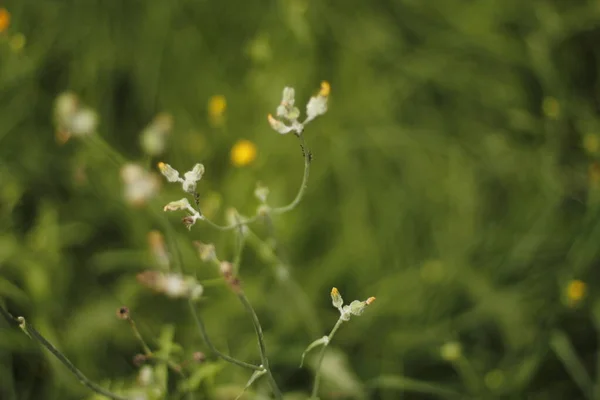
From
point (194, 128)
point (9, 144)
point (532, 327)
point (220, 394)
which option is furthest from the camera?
point (194, 128)

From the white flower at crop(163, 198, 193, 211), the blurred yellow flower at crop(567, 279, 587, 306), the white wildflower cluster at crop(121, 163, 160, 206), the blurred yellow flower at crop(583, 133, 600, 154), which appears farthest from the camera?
the blurred yellow flower at crop(583, 133, 600, 154)

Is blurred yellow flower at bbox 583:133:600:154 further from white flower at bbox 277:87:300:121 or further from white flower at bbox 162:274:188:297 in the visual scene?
white flower at bbox 162:274:188:297

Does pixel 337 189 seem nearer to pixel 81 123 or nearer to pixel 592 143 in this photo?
pixel 592 143

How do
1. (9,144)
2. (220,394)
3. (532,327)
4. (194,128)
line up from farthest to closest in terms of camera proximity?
(194,128), (9,144), (532,327), (220,394)

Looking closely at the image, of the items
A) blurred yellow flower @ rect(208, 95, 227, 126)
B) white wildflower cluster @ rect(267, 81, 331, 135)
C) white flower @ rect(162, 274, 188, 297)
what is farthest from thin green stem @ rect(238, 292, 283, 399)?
blurred yellow flower @ rect(208, 95, 227, 126)

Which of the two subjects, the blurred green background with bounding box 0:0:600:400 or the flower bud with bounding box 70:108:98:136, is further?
the blurred green background with bounding box 0:0:600:400

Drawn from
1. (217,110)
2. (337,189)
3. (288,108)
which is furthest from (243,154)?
(288,108)

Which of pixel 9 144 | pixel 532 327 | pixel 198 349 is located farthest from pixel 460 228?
pixel 9 144

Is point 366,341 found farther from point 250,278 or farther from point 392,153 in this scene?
point 392,153
